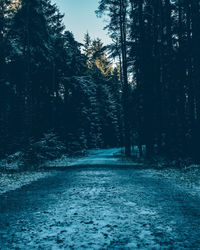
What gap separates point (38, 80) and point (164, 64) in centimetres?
1193

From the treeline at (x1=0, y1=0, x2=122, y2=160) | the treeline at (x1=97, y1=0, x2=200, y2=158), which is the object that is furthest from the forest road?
the treeline at (x1=0, y1=0, x2=122, y2=160)

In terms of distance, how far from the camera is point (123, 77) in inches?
920

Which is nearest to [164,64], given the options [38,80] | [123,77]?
[123,77]

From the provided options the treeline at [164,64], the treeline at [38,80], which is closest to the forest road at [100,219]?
the treeline at [164,64]

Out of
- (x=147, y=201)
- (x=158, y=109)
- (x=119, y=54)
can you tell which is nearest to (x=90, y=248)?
(x=147, y=201)

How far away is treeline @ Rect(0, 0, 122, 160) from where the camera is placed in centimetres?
1827


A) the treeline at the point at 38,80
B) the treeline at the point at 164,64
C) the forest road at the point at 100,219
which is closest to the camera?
the forest road at the point at 100,219

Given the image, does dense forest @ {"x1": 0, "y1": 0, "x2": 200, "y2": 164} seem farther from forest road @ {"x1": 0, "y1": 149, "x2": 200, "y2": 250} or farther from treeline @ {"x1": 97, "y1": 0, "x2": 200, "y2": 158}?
forest road @ {"x1": 0, "y1": 149, "x2": 200, "y2": 250}

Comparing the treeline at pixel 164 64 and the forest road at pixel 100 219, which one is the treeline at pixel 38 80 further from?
the forest road at pixel 100 219

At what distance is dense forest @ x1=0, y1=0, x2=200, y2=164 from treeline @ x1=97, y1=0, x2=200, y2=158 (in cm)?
6

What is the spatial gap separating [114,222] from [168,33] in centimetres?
1459

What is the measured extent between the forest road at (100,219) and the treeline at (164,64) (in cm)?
864

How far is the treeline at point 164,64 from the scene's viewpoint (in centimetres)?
1541

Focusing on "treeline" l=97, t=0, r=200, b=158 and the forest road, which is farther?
"treeline" l=97, t=0, r=200, b=158
